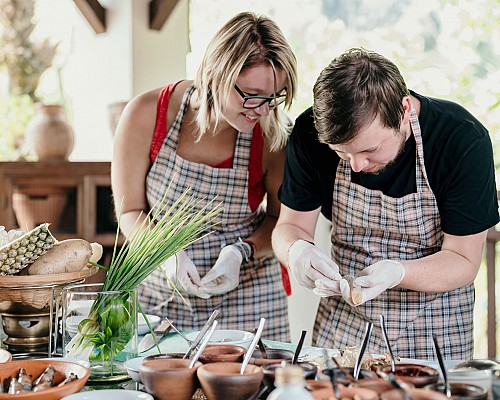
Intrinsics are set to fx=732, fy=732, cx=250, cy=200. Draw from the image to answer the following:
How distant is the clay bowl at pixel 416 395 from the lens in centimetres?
106

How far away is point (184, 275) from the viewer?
2121 mm

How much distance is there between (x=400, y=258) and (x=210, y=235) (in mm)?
622

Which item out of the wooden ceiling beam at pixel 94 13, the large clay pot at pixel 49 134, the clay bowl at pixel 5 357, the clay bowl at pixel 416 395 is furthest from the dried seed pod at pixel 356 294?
the wooden ceiling beam at pixel 94 13

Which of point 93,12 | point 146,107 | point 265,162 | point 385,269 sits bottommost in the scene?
point 385,269

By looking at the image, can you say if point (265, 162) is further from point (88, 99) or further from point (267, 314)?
point (88, 99)

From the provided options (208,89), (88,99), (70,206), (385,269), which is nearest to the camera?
→ (385,269)

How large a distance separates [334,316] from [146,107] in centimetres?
87

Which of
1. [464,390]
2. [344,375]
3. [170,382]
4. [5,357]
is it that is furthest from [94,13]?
[464,390]

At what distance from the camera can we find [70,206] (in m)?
3.94

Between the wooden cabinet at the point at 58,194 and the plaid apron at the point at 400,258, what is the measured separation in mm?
2053

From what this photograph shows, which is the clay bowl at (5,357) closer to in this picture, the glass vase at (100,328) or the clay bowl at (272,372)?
the glass vase at (100,328)

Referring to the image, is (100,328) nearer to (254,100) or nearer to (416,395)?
(416,395)

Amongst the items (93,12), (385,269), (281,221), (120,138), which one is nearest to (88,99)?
(93,12)

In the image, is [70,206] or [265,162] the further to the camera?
[70,206]
